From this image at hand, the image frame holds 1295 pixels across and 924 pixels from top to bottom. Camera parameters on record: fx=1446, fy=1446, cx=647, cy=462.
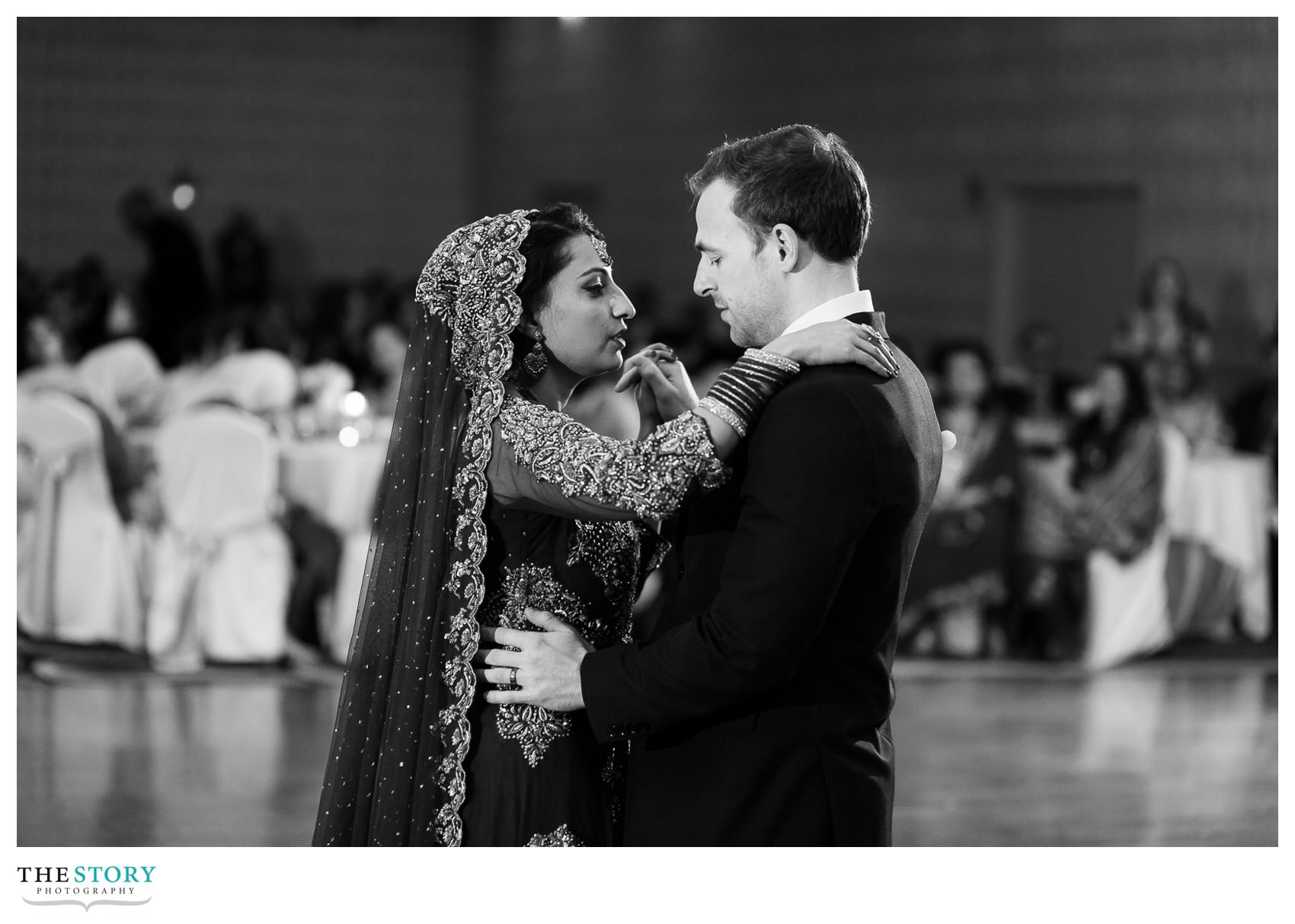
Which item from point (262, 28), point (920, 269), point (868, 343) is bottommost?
point (868, 343)

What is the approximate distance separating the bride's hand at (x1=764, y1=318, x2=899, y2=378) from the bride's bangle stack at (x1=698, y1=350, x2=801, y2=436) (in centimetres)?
2

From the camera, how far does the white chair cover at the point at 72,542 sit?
18.4 feet

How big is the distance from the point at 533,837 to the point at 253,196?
9.56m

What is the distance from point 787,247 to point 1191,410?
230 inches

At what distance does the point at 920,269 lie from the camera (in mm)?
9352

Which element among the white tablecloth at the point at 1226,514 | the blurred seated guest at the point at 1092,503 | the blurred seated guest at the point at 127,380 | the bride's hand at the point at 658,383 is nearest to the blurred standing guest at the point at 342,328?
the blurred seated guest at the point at 127,380

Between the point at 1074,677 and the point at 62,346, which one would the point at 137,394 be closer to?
the point at 62,346

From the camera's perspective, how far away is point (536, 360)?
6.57 ft

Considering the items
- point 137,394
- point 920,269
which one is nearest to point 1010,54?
point 920,269

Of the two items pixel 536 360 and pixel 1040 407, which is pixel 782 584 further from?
pixel 1040 407

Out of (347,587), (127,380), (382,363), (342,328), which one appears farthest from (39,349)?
(342,328)

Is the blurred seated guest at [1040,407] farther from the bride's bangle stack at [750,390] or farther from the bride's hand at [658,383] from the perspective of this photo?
the bride's bangle stack at [750,390]

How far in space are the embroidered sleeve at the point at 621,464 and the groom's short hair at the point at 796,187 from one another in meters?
0.27

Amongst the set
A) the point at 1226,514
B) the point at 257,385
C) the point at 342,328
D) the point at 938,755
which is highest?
the point at 342,328
